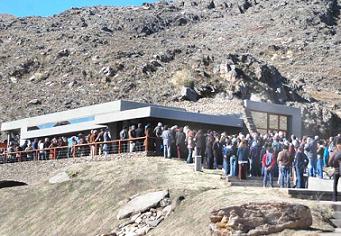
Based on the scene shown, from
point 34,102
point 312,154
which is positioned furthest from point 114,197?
point 34,102

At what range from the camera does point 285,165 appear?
856 inches

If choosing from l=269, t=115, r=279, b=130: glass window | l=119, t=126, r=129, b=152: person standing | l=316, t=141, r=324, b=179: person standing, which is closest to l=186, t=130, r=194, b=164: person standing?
l=119, t=126, r=129, b=152: person standing

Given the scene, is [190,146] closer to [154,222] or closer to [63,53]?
[154,222]

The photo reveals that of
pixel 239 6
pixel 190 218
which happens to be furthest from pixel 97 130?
pixel 239 6

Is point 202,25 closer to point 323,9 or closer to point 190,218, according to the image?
point 323,9

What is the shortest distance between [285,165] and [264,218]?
802 cm

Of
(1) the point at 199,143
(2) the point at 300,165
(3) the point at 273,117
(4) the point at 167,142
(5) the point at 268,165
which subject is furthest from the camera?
(3) the point at 273,117

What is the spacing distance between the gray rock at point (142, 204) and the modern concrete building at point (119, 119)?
31.7 ft

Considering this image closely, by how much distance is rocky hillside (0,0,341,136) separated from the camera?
54.5 m

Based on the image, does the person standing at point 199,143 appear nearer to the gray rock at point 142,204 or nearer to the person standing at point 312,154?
the person standing at point 312,154

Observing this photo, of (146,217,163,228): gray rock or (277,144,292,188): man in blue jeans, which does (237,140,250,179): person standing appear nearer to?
(277,144,292,188): man in blue jeans

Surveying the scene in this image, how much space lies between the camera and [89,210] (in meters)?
22.7

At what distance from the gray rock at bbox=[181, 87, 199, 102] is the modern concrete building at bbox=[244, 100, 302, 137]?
14100 millimetres

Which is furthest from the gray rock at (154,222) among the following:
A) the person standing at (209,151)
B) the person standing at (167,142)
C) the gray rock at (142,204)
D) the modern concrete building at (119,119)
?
the modern concrete building at (119,119)
